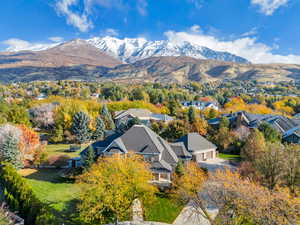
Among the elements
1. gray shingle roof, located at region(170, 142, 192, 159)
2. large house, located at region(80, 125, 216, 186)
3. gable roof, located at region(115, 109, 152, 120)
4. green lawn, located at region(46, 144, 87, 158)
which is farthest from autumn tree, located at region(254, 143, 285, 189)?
gable roof, located at region(115, 109, 152, 120)

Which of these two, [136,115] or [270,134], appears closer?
[270,134]

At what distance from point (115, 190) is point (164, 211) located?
282 inches

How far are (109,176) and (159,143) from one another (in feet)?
50.2

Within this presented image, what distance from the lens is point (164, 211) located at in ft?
70.0

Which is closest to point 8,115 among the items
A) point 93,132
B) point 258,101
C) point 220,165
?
point 93,132

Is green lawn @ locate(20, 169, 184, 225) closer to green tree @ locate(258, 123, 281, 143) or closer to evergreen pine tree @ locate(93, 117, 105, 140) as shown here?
evergreen pine tree @ locate(93, 117, 105, 140)

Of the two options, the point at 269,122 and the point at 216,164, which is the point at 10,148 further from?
the point at 269,122

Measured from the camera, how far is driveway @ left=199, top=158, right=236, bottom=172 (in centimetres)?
3384

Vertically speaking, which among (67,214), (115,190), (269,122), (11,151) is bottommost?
(67,214)

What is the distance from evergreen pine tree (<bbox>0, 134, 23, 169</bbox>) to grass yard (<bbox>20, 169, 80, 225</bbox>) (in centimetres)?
200

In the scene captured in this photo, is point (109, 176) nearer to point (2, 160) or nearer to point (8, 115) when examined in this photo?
point (2, 160)

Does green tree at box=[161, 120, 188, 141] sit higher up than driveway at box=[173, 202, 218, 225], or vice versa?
green tree at box=[161, 120, 188, 141]

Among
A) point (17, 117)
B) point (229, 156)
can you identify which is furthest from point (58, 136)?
point (229, 156)

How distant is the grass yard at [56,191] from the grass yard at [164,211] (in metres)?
7.34
